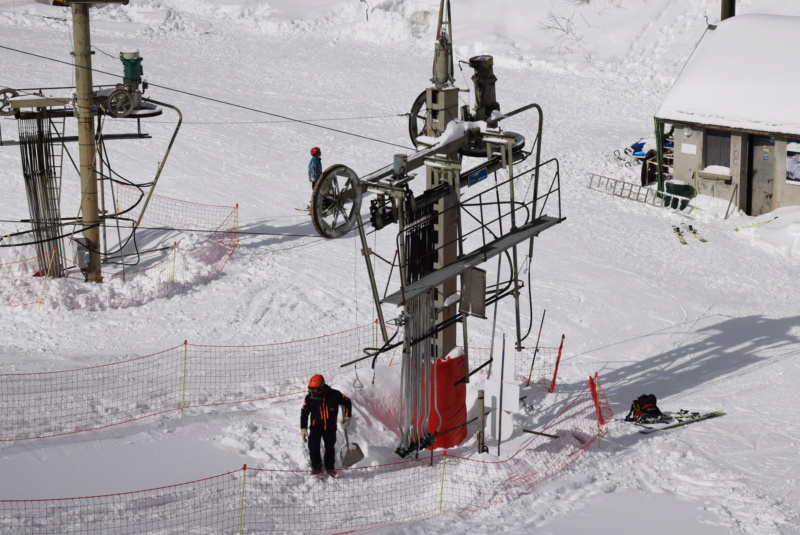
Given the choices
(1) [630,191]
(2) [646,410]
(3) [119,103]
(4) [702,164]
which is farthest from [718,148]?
(3) [119,103]

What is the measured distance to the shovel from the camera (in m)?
14.5

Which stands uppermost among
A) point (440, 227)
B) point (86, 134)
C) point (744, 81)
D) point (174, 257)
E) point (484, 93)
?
point (484, 93)

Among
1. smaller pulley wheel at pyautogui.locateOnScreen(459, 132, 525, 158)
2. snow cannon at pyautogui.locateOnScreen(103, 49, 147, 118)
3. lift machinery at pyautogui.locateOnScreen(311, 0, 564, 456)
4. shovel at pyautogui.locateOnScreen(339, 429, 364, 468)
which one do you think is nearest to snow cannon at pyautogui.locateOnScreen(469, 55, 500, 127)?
lift machinery at pyautogui.locateOnScreen(311, 0, 564, 456)

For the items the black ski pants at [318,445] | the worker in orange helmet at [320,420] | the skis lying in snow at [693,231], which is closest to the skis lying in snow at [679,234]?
the skis lying in snow at [693,231]

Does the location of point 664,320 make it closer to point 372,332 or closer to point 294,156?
point 372,332

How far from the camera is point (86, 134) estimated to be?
2023 centimetres

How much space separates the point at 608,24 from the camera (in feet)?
124

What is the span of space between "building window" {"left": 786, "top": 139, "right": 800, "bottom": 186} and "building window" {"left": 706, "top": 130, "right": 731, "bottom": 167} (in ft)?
4.39

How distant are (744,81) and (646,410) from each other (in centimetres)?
1325

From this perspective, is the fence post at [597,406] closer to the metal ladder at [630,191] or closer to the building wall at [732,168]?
the metal ladder at [630,191]

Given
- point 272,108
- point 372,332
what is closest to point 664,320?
point 372,332

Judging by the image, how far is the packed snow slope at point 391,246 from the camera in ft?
46.5

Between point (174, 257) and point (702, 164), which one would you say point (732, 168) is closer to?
point (702, 164)

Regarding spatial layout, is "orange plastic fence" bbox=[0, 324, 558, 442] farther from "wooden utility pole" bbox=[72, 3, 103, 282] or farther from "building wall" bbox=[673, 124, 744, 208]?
"building wall" bbox=[673, 124, 744, 208]
